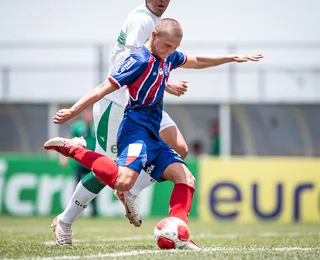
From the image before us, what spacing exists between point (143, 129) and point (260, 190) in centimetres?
929

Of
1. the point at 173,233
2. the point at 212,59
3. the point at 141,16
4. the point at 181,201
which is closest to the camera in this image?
the point at 173,233

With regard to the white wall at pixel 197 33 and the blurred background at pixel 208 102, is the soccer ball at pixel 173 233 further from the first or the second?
the white wall at pixel 197 33

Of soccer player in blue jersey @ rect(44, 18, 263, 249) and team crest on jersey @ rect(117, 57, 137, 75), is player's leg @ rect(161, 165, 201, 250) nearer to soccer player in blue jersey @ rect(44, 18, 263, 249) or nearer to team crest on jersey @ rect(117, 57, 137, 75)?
soccer player in blue jersey @ rect(44, 18, 263, 249)

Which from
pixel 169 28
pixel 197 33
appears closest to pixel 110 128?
pixel 169 28

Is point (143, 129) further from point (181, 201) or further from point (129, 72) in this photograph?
point (181, 201)

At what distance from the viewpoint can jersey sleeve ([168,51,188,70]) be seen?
8547 millimetres

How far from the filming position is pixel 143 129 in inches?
321

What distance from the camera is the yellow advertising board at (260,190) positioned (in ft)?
55.8

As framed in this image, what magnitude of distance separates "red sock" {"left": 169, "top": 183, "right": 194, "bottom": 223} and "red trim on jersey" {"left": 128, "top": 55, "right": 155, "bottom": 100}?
34.6 inches

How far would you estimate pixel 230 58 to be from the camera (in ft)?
29.5

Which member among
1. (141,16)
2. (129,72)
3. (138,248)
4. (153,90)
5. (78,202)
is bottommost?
(138,248)

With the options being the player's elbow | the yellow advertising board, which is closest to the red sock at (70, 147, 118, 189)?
the player's elbow

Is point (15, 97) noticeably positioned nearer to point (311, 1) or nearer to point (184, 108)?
point (184, 108)

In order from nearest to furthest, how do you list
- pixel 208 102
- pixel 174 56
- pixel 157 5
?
pixel 174 56 < pixel 157 5 < pixel 208 102
